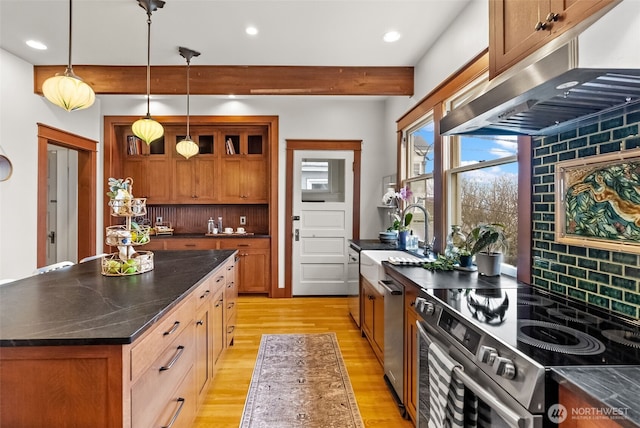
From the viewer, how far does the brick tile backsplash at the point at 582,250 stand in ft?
4.08

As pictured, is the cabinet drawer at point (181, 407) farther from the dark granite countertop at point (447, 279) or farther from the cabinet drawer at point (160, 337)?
the dark granite countertop at point (447, 279)

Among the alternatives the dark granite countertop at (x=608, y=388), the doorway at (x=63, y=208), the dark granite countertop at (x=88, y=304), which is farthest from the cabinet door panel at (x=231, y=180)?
the dark granite countertop at (x=608, y=388)

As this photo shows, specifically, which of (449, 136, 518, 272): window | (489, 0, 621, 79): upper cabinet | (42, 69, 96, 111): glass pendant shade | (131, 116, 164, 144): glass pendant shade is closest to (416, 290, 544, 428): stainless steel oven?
(449, 136, 518, 272): window

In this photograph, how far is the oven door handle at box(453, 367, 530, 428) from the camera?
888 mm

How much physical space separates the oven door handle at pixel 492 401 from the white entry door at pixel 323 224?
3.68m

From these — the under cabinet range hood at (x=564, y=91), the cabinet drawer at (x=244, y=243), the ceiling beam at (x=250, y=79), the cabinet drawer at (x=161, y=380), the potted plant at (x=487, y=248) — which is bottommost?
the cabinet drawer at (x=161, y=380)

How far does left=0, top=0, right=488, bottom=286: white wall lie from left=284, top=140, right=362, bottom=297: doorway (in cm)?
15

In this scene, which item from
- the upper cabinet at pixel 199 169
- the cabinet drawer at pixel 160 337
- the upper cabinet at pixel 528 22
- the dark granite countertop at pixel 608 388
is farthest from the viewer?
the upper cabinet at pixel 199 169

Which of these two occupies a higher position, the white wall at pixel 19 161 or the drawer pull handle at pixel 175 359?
the white wall at pixel 19 161

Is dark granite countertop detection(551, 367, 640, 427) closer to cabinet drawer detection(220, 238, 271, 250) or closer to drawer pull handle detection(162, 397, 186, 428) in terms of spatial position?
drawer pull handle detection(162, 397, 186, 428)

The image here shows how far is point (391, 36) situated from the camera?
2881 mm

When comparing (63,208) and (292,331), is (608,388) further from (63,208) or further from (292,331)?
(63,208)

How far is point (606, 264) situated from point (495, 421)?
2.80 ft

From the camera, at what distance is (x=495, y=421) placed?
1020 millimetres
